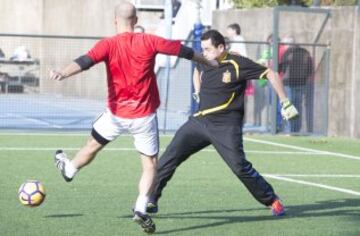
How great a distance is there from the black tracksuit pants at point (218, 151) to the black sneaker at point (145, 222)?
38.1 inches

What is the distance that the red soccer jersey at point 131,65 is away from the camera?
912cm

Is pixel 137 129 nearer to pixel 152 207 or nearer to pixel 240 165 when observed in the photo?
pixel 152 207

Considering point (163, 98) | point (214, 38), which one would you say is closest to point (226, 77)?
point (214, 38)

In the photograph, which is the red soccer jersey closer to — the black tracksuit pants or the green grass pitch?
the black tracksuit pants

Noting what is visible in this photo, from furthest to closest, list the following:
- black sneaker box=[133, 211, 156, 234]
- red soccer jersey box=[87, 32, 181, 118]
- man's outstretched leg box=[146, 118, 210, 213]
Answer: man's outstretched leg box=[146, 118, 210, 213], red soccer jersey box=[87, 32, 181, 118], black sneaker box=[133, 211, 156, 234]

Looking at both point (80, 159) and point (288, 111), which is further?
point (288, 111)

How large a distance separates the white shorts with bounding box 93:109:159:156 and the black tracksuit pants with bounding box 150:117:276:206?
2.35ft

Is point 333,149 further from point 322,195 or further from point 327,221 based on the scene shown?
point 327,221

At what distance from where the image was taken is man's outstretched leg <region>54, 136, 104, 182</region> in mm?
9477

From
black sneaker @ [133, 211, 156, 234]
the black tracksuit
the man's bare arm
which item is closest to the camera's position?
the man's bare arm

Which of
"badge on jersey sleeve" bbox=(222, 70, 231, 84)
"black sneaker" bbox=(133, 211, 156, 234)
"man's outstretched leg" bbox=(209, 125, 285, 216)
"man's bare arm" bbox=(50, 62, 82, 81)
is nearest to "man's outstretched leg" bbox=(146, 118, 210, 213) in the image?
"man's outstretched leg" bbox=(209, 125, 285, 216)

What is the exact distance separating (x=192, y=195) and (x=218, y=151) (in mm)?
1474

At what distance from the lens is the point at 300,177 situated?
1345 centimetres

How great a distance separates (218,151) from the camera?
1017cm
